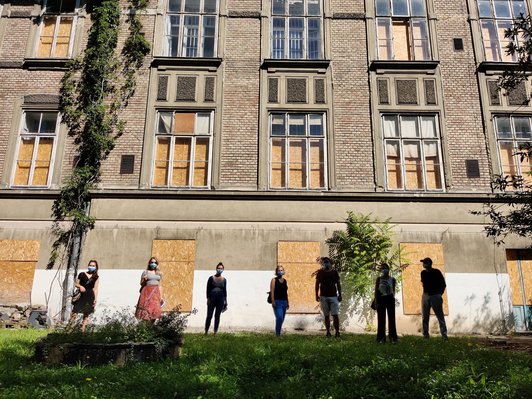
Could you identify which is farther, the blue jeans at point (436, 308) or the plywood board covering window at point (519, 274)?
the plywood board covering window at point (519, 274)

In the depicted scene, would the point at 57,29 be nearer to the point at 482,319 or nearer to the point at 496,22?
the point at 496,22

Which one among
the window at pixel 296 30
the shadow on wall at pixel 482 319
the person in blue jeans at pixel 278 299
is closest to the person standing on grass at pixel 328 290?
the person in blue jeans at pixel 278 299

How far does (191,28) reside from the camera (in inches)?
618

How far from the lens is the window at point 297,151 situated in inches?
553

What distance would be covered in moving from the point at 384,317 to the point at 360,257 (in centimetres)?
330

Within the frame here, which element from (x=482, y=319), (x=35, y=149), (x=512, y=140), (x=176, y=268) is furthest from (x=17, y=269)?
(x=512, y=140)

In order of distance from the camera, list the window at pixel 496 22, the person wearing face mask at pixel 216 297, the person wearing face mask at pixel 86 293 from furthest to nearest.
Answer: the window at pixel 496 22 < the person wearing face mask at pixel 216 297 < the person wearing face mask at pixel 86 293

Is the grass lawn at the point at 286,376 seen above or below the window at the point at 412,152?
below

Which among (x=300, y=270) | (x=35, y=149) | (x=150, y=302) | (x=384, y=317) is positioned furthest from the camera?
(x=35, y=149)

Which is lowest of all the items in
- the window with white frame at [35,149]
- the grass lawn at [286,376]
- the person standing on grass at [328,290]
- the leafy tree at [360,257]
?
the grass lawn at [286,376]

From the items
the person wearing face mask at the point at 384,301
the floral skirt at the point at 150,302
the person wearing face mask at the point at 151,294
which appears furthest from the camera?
the person wearing face mask at the point at 384,301

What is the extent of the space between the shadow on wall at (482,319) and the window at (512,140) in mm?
4246

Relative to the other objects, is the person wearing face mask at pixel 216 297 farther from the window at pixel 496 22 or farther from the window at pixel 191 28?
the window at pixel 496 22

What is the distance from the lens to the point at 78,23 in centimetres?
1570
